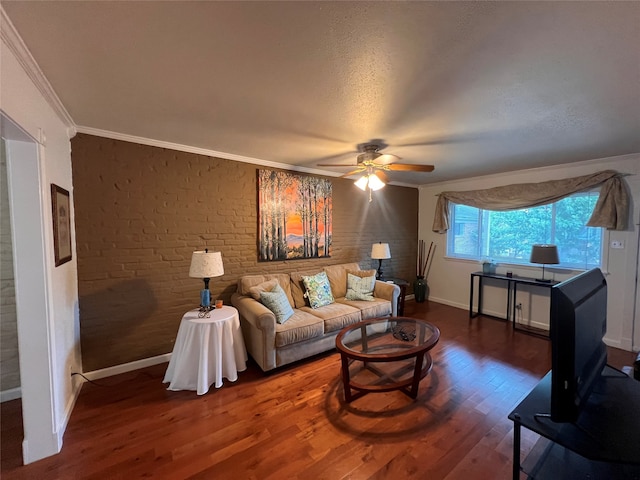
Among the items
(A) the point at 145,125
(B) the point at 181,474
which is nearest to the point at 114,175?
(A) the point at 145,125

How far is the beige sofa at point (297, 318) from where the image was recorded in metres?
2.59

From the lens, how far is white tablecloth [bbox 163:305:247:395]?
233 centimetres

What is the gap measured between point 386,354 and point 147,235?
2.56 metres

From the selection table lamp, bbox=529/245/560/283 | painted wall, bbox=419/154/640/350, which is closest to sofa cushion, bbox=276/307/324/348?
table lamp, bbox=529/245/560/283

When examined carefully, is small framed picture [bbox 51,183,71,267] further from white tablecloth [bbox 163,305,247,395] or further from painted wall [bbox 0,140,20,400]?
white tablecloth [bbox 163,305,247,395]

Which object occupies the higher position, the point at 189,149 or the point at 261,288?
the point at 189,149

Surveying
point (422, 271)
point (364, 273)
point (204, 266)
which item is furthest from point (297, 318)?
point (422, 271)

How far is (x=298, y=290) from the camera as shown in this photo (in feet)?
11.4

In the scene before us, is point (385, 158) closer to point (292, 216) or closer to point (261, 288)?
point (292, 216)

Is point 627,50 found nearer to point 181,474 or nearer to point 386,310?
point 386,310

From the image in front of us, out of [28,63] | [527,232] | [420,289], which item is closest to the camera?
[28,63]

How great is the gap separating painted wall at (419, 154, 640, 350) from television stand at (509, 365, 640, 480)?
2.68 m

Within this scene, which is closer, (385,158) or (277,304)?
(385,158)

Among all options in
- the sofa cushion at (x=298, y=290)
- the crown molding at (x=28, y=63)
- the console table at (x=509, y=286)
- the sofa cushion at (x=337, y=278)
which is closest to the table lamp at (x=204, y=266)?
the sofa cushion at (x=298, y=290)
